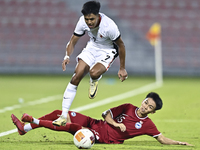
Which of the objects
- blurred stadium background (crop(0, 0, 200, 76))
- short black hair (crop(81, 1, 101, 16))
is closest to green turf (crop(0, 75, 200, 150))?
short black hair (crop(81, 1, 101, 16))

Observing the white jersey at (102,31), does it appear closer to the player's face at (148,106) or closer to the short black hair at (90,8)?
the short black hair at (90,8)

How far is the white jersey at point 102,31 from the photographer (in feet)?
22.4

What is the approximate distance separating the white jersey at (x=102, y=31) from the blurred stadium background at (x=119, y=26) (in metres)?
17.3

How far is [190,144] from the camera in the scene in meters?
6.26

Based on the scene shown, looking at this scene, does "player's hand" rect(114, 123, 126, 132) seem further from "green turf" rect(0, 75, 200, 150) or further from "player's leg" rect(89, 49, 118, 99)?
"player's leg" rect(89, 49, 118, 99)

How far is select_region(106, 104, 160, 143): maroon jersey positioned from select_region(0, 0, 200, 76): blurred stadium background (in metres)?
18.1

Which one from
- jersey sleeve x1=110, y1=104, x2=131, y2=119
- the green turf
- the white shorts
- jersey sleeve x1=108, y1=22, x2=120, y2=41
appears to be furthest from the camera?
the white shorts

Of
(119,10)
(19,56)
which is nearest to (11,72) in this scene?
(19,56)

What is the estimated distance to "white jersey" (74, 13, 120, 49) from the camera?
6.84 meters

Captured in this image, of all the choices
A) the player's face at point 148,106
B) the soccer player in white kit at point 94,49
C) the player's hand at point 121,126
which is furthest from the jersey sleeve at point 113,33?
the player's hand at point 121,126

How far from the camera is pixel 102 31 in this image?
22.6 ft

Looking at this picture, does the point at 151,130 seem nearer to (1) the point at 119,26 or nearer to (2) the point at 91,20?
(2) the point at 91,20

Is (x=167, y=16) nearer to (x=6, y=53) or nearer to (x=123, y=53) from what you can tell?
(x=6, y=53)

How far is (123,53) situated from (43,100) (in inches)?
257
